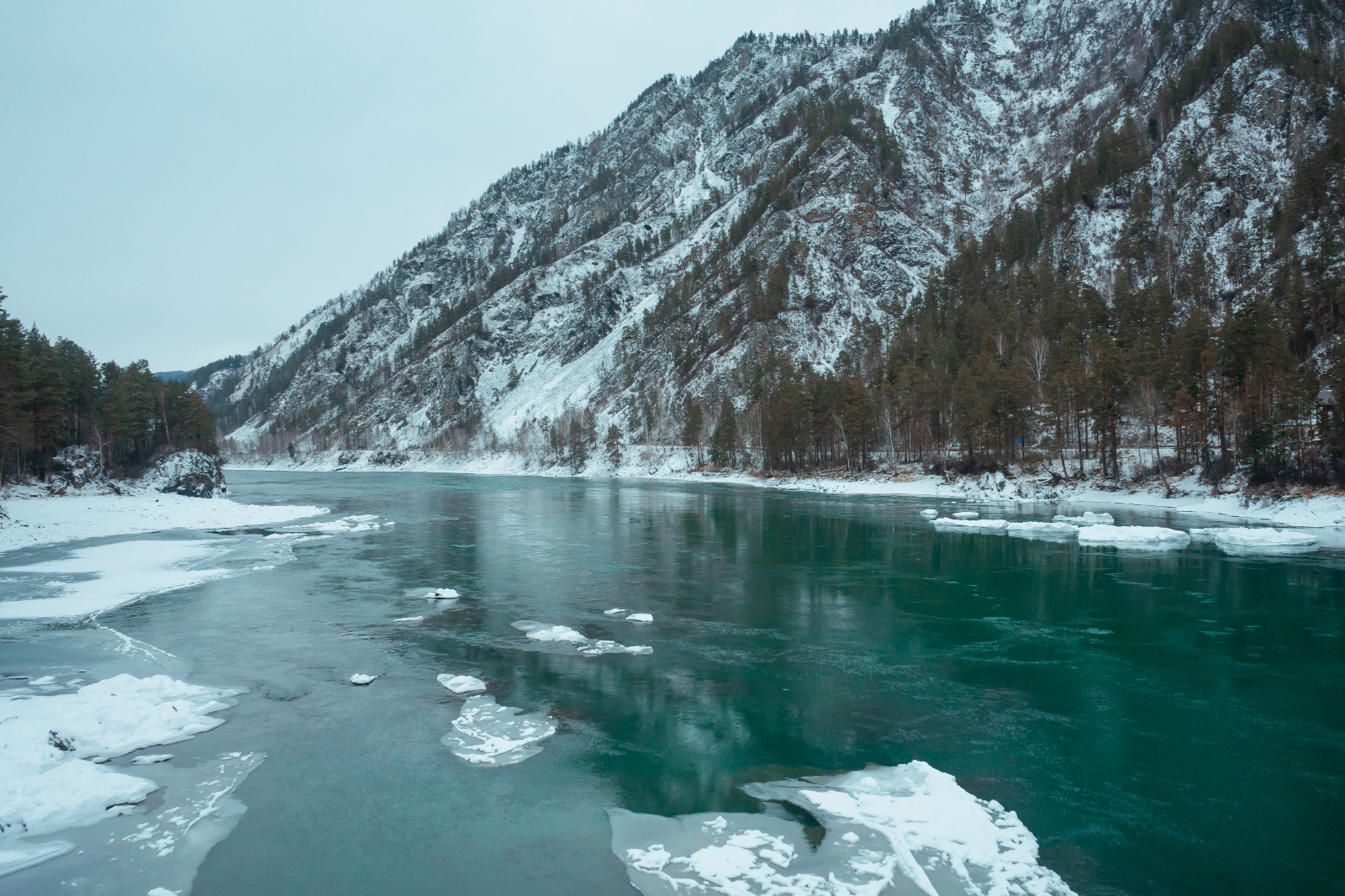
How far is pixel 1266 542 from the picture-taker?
31969 mm

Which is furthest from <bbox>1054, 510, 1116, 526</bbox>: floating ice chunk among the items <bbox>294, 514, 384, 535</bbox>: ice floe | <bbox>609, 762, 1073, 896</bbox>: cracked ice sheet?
<bbox>294, 514, 384, 535</bbox>: ice floe

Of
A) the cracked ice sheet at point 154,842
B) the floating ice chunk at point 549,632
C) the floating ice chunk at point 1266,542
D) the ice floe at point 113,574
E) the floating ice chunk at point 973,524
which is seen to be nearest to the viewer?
the cracked ice sheet at point 154,842

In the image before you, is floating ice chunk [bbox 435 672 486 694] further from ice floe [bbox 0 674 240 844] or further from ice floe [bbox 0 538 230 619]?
ice floe [bbox 0 538 230 619]

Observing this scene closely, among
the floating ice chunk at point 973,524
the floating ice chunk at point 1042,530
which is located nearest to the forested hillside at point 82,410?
the floating ice chunk at point 973,524

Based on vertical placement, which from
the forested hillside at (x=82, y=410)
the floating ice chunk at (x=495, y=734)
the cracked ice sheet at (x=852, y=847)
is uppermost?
the forested hillside at (x=82, y=410)

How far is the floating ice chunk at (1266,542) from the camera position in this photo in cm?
3102

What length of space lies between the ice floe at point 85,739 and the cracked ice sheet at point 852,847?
777 centimetres

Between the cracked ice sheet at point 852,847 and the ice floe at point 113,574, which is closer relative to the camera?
the cracked ice sheet at point 852,847

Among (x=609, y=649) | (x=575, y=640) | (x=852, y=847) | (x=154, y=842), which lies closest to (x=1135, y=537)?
(x=609, y=649)

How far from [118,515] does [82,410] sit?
31750 mm

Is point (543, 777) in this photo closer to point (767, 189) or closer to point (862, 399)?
point (862, 399)

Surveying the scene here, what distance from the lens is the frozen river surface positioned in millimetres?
8453

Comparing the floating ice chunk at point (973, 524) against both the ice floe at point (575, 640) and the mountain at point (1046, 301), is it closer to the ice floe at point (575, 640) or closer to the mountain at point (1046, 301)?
the mountain at point (1046, 301)

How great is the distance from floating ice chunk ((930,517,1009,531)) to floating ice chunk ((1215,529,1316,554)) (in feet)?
35.2
